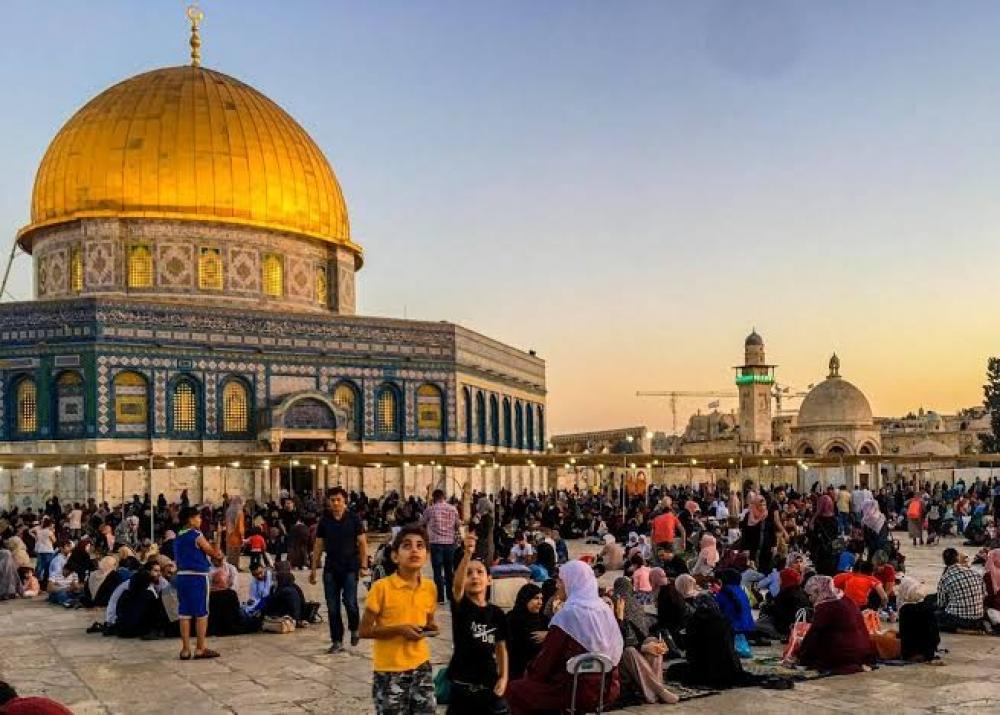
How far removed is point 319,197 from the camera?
42.0 m

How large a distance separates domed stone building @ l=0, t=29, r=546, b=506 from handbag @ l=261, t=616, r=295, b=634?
19606mm

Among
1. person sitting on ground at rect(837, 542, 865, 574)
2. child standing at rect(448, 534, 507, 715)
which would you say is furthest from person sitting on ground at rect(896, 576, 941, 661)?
child standing at rect(448, 534, 507, 715)

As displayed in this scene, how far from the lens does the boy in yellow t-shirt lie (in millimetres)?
5742

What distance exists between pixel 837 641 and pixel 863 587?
2627 millimetres

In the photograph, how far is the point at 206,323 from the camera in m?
35.5

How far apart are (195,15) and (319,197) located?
29.9 ft

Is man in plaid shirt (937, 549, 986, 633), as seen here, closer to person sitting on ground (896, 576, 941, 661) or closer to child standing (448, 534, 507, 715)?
person sitting on ground (896, 576, 941, 661)

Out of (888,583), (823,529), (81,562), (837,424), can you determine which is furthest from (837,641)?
(837,424)

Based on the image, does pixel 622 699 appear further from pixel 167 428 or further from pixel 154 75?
pixel 154 75

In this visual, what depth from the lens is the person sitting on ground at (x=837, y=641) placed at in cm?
947

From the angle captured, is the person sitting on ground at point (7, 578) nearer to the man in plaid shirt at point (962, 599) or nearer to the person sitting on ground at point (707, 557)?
the person sitting on ground at point (707, 557)

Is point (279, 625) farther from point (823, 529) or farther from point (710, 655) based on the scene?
point (823, 529)

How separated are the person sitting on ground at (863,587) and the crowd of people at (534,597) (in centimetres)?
2

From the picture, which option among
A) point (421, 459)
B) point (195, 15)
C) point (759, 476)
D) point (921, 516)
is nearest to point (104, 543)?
point (421, 459)
